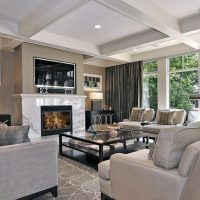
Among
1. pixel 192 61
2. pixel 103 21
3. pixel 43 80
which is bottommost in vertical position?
pixel 43 80

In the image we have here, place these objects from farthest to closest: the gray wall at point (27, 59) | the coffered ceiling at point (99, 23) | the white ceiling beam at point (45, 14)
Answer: the gray wall at point (27, 59), the coffered ceiling at point (99, 23), the white ceiling beam at point (45, 14)

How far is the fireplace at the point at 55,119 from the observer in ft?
17.4

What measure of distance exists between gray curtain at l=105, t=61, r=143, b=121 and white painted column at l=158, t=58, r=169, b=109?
621mm

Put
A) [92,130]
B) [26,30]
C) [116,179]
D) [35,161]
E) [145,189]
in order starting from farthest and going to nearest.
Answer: [92,130], [26,30], [35,161], [116,179], [145,189]

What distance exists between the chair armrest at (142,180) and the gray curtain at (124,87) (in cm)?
489

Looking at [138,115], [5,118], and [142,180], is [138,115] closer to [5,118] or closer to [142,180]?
[5,118]

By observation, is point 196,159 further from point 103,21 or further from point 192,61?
point 192,61

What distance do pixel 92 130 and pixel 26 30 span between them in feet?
7.88

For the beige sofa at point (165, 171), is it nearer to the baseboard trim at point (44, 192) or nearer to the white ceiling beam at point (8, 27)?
the baseboard trim at point (44, 192)

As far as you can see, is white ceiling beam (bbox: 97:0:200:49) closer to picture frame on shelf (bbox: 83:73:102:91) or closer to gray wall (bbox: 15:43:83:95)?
gray wall (bbox: 15:43:83:95)

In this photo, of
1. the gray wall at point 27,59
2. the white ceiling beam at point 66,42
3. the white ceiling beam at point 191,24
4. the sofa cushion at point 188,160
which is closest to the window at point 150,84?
the white ceiling beam at point 66,42

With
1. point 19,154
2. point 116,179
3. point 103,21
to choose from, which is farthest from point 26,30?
point 116,179

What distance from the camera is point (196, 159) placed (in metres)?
1.46

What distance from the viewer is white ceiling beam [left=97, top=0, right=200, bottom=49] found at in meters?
2.86
